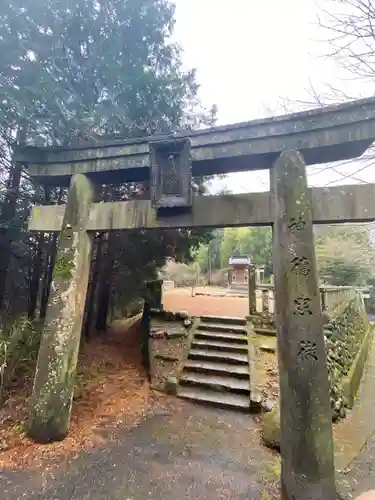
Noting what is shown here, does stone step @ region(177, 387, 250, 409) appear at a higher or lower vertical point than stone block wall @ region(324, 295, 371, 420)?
lower

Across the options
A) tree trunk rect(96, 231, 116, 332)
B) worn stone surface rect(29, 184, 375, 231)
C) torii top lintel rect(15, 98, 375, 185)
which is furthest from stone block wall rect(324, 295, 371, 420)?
tree trunk rect(96, 231, 116, 332)

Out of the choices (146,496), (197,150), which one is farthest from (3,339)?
(197,150)

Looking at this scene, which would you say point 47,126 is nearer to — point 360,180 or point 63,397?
point 63,397

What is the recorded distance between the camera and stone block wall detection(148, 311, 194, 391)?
5988mm

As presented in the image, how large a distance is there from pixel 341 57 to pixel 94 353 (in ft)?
23.6

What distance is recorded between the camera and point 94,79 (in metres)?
6.00

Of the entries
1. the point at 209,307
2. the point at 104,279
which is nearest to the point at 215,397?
the point at 104,279

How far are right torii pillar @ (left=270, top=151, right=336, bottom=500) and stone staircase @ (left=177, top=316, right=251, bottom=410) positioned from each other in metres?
2.32

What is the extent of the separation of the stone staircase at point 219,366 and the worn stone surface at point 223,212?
11.4 feet

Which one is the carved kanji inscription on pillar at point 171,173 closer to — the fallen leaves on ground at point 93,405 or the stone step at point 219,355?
the fallen leaves on ground at point 93,405

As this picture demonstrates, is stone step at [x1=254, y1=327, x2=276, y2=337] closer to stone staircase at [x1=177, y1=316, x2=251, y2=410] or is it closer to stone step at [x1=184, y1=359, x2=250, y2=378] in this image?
stone staircase at [x1=177, y1=316, x2=251, y2=410]

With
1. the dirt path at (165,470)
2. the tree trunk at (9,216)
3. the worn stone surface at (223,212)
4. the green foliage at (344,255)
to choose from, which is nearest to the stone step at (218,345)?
the dirt path at (165,470)

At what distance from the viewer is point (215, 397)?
5273mm

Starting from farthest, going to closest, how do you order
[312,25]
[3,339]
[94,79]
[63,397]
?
[94,79] < [3,339] < [312,25] < [63,397]
